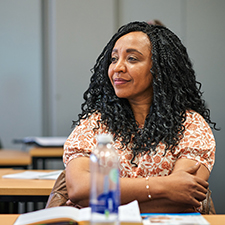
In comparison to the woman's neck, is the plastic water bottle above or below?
below

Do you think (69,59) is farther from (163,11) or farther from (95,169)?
(95,169)

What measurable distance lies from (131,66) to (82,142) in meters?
0.40

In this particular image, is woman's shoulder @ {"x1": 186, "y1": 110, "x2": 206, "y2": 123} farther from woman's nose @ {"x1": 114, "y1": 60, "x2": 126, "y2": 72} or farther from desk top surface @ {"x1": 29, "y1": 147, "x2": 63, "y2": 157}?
desk top surface @ {"x1": 29, "y1": 147, "x2": 63, "y2": 157}

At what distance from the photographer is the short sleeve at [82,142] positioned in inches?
61.9

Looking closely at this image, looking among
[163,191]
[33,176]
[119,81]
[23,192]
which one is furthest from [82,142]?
Answer: [33,176]

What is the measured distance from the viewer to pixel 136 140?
5.31 feet

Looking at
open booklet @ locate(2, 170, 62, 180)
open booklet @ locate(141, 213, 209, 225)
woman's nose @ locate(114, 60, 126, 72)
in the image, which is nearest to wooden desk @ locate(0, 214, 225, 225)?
open booklet @ locate(141, 213, 209, 225)

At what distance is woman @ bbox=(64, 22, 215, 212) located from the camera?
4.77ft

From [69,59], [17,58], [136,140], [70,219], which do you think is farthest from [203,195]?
[17,58]

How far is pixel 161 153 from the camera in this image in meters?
1.56

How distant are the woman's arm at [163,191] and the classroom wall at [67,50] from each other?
2.94 m

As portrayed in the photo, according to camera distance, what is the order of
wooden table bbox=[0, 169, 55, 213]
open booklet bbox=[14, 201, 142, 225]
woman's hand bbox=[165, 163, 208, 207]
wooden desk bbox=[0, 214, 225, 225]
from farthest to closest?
wooden table bbox=[0, 169, 55, 213]
woman's hand bbox=[165, 163, 208, 207]
wooden desk bbox=[0, 214, 225, 225]
open booklet bbox=[14, 201, 142, 225]

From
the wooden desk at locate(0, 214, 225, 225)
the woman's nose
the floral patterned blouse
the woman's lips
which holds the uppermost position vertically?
the woman's nose

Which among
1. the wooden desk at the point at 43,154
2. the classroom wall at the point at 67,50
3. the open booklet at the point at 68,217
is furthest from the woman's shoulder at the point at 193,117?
the classroom wall at the point at 67,50
